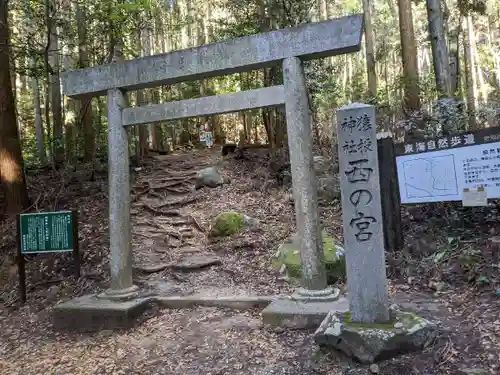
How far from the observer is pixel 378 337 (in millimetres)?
3426

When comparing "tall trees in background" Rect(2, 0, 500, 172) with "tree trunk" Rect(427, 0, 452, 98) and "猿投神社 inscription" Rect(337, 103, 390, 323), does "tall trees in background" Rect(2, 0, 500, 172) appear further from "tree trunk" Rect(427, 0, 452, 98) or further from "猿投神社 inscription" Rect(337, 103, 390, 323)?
"猿投神社 inscription" Rect(337, 103, 390, 323)

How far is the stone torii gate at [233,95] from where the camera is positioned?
4.85 meters

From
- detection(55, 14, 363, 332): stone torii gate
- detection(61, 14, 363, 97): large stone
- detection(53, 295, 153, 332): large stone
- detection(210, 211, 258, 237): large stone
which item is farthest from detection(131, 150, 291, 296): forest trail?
detection(61, 14, 363, 97): large stone

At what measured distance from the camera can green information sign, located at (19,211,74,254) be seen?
645cm

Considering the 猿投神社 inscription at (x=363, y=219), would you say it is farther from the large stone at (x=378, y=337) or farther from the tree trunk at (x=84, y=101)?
the tree trunk at (x=84, y=101)

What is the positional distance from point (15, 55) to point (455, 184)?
9.71 meters

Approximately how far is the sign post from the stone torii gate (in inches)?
41.9

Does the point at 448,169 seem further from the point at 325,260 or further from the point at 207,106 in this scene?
the point at 207,106

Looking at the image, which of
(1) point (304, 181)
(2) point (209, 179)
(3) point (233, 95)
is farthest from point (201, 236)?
(1) point (304, 181)

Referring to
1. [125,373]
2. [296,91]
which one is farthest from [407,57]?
[125,373]

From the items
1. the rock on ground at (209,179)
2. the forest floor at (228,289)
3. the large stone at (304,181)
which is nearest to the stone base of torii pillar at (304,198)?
the large stone at (304,181)

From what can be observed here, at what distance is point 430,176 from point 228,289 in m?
3.33

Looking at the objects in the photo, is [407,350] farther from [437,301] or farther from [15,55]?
[15,55]

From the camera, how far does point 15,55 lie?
378 inches
